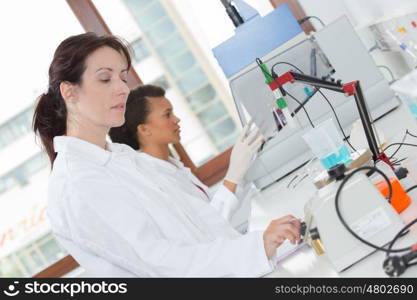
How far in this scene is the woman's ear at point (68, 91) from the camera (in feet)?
A: 4.74

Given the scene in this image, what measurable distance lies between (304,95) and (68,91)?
0.75 metres

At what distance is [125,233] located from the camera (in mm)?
1205

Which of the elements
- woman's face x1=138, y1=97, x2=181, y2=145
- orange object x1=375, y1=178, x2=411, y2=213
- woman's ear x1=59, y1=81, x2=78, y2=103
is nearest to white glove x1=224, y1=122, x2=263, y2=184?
woman's face x1=138, y1=97, x2=181, y2=145

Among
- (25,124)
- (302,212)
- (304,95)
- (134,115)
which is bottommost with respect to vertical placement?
(302,212)

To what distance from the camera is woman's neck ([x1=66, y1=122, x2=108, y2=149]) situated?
147cm

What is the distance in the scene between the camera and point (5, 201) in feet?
10.1

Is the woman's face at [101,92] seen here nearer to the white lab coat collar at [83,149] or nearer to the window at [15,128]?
the white lab coat collar at [83,149]

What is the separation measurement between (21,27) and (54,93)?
1.70 meters

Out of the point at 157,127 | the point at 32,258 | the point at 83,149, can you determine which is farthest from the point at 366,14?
the point at 32,258

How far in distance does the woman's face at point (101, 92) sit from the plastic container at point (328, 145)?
534 mm

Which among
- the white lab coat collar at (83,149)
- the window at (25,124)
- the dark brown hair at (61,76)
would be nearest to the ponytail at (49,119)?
the dark brown hair at (61,76)

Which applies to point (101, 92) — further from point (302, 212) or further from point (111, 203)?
point (302, 212)

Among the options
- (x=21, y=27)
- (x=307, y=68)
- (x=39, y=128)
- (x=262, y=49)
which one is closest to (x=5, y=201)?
(x=21, y=27)

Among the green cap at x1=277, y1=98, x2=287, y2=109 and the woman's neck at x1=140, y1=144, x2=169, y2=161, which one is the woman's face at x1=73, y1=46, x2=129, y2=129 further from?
the woman's neck at x1=140, y1=144, x2=169, y2=161
